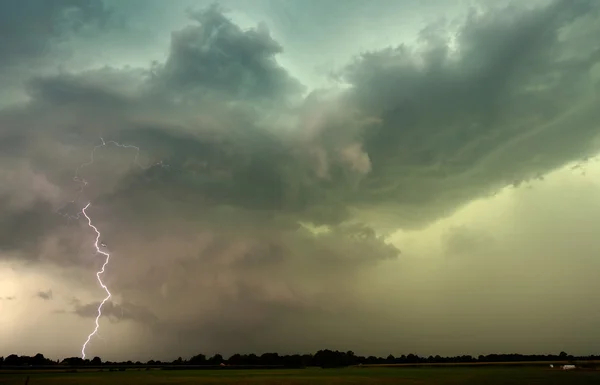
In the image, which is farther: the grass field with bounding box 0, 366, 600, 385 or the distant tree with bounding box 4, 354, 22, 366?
the distant tree with bounding box 4, 354, 22, 366

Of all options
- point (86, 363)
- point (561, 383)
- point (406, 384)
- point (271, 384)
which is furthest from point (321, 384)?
point (86, 363)

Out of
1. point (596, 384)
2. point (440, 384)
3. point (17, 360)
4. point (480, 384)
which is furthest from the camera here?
point (17, 360)

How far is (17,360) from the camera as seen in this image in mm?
187250

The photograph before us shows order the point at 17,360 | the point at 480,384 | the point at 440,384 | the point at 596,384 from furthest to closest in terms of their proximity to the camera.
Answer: the point at 17,360 < the point at 440,384 < the point at 480,384 < the point at 596,384

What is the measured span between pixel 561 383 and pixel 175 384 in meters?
56.5

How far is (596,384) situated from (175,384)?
60.3 meters

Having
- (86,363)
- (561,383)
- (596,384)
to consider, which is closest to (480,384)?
(561,383)

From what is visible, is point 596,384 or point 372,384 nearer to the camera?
point 596,384

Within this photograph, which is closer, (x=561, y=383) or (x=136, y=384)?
(x=561, y=383)

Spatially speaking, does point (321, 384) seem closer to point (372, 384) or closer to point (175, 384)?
point (372, 384)

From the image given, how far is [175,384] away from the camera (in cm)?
6925

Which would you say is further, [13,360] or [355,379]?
[13,360]

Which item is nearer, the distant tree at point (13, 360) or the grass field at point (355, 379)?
the grass field at point (355, 379)

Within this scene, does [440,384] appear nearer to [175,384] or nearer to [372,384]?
[372,384]
